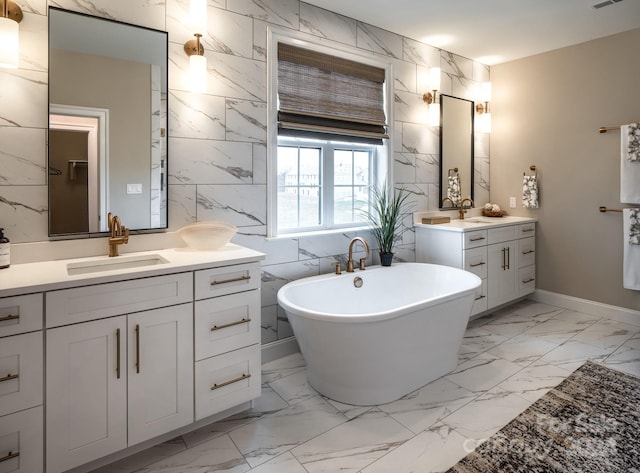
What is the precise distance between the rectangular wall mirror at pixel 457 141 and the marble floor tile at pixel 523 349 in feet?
4.80

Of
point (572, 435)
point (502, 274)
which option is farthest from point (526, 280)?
point (572, 435)

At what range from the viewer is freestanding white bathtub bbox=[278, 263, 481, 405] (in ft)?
7.07

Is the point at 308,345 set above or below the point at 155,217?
below

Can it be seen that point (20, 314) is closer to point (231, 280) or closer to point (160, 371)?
point (160, 371)

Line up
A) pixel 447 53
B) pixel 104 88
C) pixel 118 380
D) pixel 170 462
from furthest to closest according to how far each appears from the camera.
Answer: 1. pixel 447 53
2. pixel 104 88
3. pixel 170 462
4. pixel 118 380

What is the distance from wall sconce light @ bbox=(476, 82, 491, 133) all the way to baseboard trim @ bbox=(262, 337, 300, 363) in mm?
3174

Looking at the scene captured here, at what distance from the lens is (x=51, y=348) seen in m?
1.57

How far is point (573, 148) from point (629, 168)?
1.88 feet

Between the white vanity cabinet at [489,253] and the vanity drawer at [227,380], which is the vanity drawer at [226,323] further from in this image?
the white vanity cabinet at [489,253]

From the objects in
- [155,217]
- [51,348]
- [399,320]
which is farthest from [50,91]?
[399,320]

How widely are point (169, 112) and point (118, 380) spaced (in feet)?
4.96

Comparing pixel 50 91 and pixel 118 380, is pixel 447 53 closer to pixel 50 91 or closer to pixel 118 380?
pixel 50 91

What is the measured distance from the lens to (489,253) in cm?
368

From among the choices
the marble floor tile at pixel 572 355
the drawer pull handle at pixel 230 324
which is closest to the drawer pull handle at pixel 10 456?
the drawer pull handle at pixel 230 324
